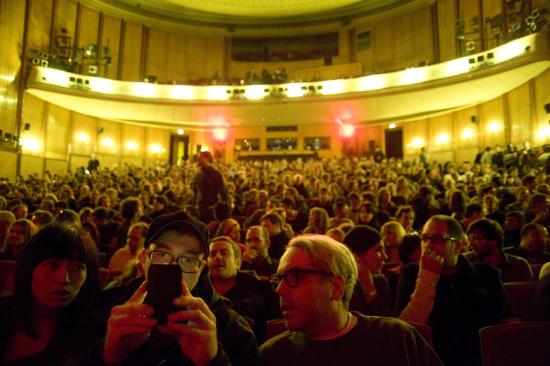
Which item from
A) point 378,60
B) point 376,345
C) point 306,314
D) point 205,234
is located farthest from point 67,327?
point 378,60

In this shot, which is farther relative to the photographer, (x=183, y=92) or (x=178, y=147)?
(x=178, y=147)

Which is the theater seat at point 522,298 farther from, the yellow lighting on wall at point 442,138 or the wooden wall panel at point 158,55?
the wooden wall panel at point 158,55

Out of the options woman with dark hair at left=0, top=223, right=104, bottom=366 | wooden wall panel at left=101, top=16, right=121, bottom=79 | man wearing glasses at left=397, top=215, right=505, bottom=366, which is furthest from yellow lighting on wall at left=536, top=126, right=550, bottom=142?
wooden wall panel at left=101, top=16, right=121, bottom=79

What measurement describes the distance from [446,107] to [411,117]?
8.35 feet

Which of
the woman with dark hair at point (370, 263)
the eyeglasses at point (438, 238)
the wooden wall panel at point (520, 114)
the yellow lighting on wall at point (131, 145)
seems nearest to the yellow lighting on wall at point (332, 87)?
the wooden wall panel at point (520, 114)

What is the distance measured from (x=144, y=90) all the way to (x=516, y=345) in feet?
60.9

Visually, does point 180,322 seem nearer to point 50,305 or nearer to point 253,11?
point 50,305

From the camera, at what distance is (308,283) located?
1379 millimetres

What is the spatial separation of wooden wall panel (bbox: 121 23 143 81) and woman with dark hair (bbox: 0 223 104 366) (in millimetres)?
21630

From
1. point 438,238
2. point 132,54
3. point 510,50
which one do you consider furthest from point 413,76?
point 438,238

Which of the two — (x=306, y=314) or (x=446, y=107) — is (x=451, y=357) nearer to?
(x=306, y=314)

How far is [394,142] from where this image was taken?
22125 mm

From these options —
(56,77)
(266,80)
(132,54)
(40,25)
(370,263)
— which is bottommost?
(370,263)

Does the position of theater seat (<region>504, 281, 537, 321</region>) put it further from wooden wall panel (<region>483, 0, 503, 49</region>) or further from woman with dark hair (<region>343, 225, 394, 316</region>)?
wooden wall panel (<region>483, 0, 503, 49</region>)
